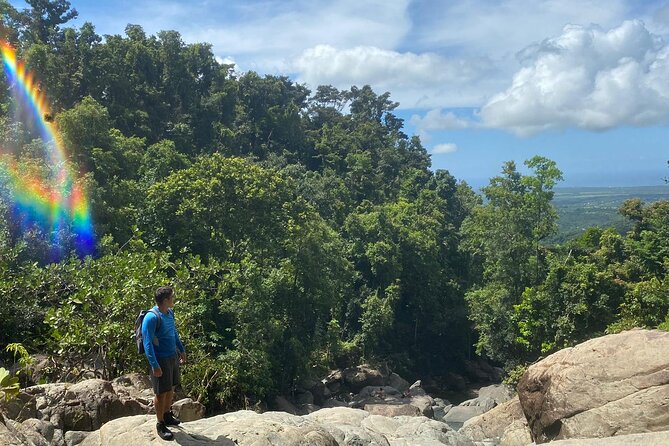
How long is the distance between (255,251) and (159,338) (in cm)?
1978

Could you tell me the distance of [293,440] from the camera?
804cm

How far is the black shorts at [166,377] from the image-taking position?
747 cm

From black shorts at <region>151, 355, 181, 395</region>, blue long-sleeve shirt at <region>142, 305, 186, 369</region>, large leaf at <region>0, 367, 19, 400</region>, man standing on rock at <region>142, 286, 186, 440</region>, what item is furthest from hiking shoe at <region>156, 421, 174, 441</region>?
large leaf at <region>0, 367, 19, 400</region>

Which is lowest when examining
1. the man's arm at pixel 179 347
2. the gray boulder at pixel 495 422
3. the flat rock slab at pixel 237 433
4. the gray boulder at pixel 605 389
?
the gray boulder at pixel 495 422

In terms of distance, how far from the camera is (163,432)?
7.41 m

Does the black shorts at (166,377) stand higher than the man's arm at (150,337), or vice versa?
the man's arm at (150,337)

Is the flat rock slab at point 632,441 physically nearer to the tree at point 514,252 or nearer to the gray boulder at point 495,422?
the gray boulder at point 495,422

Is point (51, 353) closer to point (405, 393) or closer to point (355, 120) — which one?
point (405, 393)

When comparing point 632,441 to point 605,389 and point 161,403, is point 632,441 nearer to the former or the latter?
point 605,389

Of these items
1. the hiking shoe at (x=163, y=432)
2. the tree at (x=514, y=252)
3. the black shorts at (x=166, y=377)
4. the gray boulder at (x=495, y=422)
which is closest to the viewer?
the hiking shoe at (x=163, y=432)

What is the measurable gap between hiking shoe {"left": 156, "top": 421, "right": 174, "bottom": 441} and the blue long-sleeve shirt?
824mm

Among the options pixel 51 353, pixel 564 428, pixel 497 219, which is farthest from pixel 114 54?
pixel 564 428

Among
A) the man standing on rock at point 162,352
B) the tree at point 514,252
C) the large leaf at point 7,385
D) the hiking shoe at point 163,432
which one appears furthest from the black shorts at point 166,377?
the tree at point 514,252

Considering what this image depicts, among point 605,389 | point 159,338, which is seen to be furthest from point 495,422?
point 159,338
